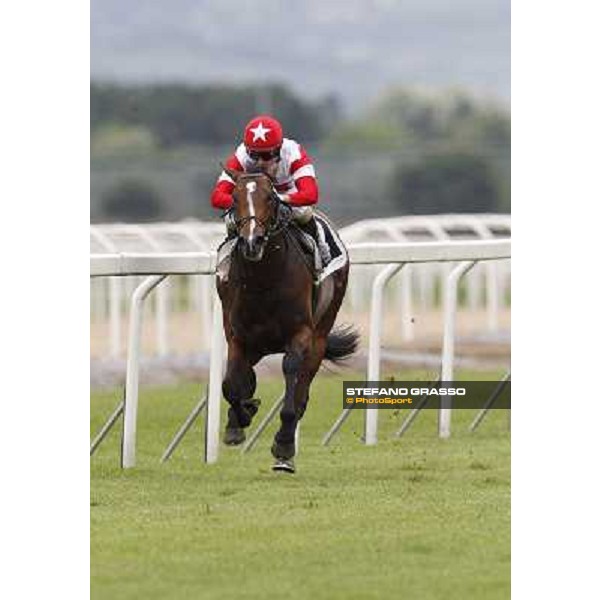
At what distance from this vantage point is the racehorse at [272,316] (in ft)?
32.1

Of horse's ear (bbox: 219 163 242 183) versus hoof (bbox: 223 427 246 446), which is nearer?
horse's ear (bbox: 219 163 242 183)

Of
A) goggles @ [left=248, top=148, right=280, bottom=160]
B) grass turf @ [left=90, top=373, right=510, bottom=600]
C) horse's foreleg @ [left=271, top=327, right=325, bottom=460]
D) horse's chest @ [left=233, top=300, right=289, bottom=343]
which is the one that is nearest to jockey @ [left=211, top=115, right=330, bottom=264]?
goggles @ [left=248, top=148, right=280, bottom=160]

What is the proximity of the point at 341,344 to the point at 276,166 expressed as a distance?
4.38 ft

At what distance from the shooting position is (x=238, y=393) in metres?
10.1

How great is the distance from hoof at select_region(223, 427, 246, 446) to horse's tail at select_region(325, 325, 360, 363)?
918 mm

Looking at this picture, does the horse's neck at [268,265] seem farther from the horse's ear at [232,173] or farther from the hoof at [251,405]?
the hoof at [251,405]

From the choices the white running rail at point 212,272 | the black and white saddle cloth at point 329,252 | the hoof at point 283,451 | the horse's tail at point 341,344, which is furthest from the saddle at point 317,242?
the hoof at point 283,451

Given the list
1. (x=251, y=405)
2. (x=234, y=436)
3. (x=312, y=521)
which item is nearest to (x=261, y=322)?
(x=251, y=405)

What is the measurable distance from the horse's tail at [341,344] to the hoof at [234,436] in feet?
3.01

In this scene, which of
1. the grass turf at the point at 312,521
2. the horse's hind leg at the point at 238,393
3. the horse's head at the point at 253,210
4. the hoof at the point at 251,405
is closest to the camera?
the grass turf at the point at 312,521

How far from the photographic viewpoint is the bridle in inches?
368

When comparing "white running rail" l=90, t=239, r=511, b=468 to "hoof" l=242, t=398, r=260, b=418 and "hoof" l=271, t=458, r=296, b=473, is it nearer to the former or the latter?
"hoof" l=242, t=398, r=260, b=418

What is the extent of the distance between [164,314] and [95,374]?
2.90 ft

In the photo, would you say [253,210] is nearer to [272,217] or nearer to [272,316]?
[272,217]
